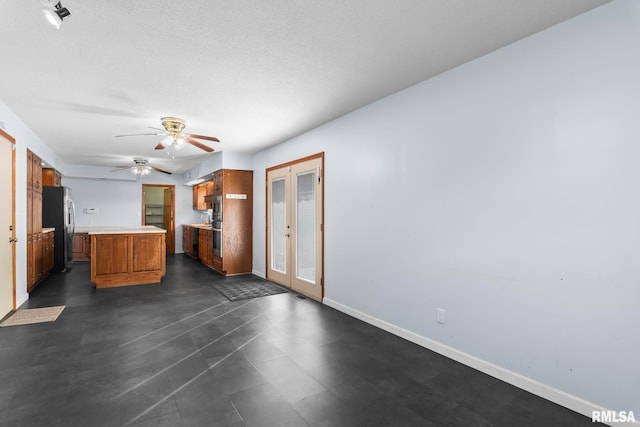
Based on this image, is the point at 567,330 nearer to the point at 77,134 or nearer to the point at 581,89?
the point at 581,89

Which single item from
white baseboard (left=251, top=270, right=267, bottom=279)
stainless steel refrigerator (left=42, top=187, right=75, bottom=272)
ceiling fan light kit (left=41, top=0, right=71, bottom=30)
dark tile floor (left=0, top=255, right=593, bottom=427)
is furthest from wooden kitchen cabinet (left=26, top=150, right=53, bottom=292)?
ceiling fan light kit (left=41, top=0, right=71, bottom=30)

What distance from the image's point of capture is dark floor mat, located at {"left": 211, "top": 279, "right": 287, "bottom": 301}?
4.95 m

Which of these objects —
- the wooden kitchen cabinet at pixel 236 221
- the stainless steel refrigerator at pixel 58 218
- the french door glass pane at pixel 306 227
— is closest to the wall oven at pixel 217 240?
the wooden kitchen cabinet at pixel 236 221

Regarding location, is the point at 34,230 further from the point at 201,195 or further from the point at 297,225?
the point at 201,195

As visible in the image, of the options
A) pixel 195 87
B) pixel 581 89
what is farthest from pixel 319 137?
pixel 581 89

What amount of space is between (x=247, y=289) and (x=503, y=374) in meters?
3.91

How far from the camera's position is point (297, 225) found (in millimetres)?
5305

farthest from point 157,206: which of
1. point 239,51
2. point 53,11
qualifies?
point 53,11

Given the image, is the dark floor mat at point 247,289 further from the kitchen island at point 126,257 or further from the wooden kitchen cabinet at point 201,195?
the wooden kitchen cabinet at point 201,195

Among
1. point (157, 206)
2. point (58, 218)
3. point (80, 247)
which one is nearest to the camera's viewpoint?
point (58, 218)

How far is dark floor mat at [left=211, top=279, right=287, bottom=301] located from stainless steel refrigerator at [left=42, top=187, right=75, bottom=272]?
3.80 meters

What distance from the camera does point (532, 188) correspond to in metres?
2.34

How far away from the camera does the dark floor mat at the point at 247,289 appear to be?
4949 mm

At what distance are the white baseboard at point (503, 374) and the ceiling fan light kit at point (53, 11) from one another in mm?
3673
